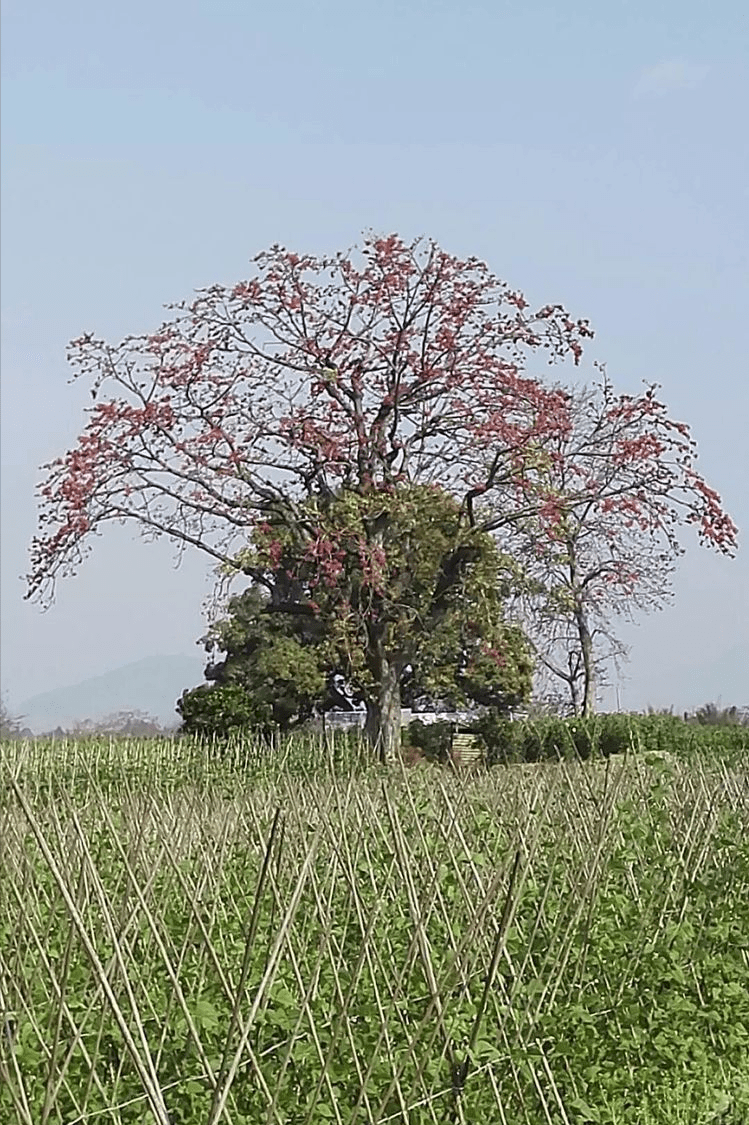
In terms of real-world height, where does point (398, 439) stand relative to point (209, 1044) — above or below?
above

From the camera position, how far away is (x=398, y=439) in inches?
479

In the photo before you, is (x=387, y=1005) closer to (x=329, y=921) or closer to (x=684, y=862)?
(x=329, y=921)

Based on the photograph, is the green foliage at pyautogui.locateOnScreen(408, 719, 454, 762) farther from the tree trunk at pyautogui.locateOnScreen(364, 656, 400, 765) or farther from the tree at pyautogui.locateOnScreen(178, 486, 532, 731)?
the tree trunk at pyautogui.locateOnScreen(364, 656, 400, 765)

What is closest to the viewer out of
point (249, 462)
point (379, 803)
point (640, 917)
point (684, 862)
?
point (640, 917)

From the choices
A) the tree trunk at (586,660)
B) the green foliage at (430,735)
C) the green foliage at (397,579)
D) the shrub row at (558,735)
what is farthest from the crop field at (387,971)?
the tree trunk at (586,660)

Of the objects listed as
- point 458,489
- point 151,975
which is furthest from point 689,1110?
point 458,489

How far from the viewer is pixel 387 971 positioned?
12.2ft

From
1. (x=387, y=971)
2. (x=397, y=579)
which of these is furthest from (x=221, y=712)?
(x=387, y=971)

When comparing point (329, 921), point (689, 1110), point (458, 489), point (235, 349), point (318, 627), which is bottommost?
point (689, 1110)

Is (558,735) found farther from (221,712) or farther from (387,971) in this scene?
(387,971)

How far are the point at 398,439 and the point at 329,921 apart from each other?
9.26 meters

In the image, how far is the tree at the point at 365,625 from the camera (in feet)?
39.2

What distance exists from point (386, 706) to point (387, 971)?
851 cm

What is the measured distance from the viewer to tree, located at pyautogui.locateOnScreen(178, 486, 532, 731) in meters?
12.0
